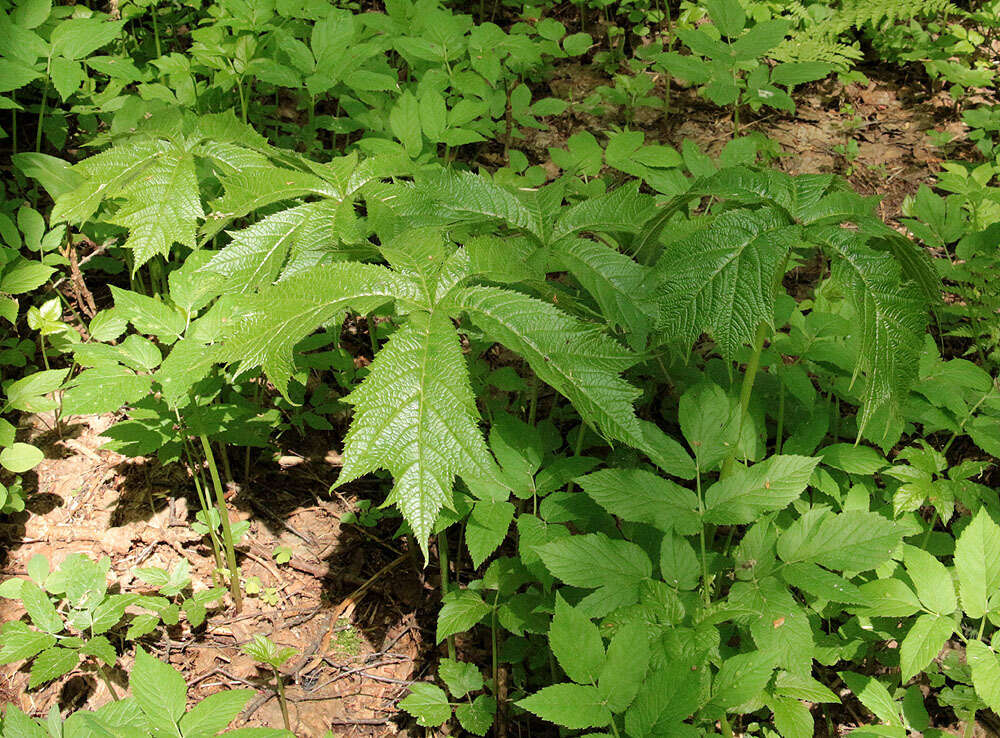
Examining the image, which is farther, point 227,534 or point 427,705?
point 227,534

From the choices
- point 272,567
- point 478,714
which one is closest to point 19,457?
point 272,567

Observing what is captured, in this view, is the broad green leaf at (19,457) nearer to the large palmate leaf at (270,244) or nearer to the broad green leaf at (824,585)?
the large palmate leaf at (270,244)

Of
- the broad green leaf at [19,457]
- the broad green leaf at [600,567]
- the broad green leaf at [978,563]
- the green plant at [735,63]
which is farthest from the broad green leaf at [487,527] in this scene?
the green plant at [735,63]

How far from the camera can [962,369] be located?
2.10 meters

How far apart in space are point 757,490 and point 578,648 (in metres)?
0.59

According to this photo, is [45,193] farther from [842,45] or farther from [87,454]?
[842,45]

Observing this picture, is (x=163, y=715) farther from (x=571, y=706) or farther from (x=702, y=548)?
(x=702, y=548)

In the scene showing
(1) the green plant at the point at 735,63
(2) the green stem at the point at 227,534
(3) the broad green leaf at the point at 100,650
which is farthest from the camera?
(1) the green plant at the point at 735,63

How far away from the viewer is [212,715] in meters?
1.54

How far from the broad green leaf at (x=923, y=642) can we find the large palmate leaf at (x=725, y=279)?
97 centimetres

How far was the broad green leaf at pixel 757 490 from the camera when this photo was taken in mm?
1716

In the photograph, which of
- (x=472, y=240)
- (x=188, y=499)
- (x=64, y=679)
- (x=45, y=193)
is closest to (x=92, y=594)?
(x=64, y=679)

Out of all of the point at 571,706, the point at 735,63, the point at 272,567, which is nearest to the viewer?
the point at 571,706

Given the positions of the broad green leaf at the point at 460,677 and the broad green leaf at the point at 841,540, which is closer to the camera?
the broad green leaf at the point at 841,540
